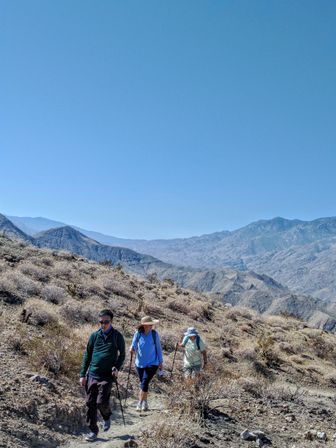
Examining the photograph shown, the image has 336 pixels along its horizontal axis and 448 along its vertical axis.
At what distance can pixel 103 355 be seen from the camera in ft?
24.4

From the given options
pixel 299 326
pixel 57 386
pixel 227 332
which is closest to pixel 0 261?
pixel 227 332

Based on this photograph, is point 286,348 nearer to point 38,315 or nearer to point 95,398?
point 38,315

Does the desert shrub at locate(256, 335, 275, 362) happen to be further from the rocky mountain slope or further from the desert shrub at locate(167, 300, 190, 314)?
the desert shrub at locate(167, 300, 190, 314)

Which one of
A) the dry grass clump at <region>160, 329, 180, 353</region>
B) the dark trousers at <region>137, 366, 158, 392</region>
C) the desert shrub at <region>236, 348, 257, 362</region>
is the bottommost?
the desert shrub at <region>236, 348, 257, 362</region>

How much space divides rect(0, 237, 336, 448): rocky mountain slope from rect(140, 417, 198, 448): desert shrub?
0.02 m

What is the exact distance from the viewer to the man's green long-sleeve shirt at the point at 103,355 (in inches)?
291

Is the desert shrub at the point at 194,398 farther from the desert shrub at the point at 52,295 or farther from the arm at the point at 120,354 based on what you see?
the desert shrub at the point at 52,295

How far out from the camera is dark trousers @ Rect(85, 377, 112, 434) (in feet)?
23.8

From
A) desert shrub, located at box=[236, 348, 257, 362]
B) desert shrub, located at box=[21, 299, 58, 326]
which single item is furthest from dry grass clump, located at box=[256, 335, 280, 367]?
desert shrub, located at box=[21, 299, 58, 326]

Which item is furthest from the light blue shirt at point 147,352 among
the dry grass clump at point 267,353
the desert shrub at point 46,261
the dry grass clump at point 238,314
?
the dry grass clump at point 238,314

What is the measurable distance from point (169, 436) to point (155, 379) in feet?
18.0

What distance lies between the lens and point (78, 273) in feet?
75.3

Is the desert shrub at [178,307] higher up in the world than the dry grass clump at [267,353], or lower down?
higher up

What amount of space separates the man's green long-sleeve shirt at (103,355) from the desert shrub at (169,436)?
1127 mm
